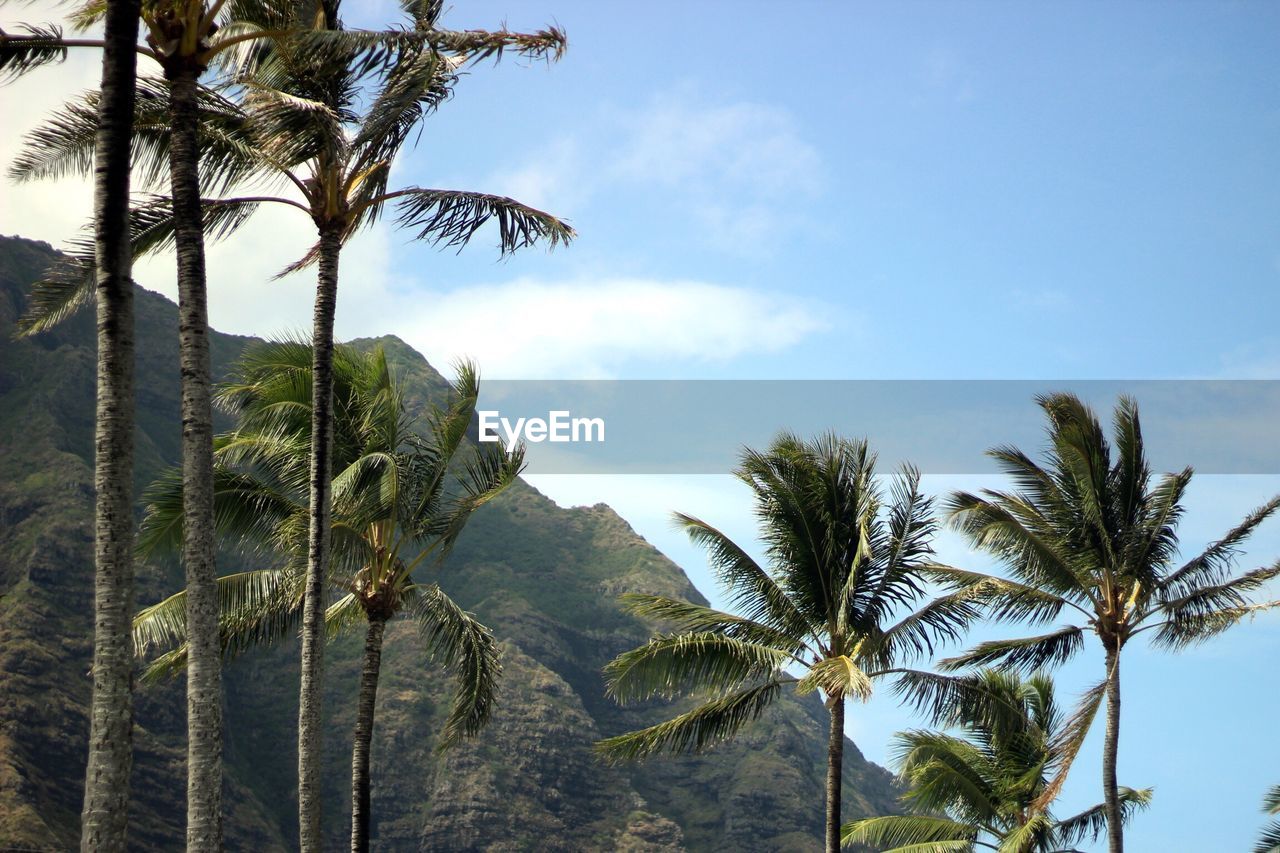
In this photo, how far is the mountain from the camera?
8944cm

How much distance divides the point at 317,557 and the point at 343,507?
5.92 ft

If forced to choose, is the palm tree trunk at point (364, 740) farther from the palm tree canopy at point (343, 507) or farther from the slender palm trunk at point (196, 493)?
the slender palm trunk at point (196, 493)

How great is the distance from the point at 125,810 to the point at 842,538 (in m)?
13.4

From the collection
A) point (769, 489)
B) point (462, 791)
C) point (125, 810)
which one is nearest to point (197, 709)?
point (125, 810)

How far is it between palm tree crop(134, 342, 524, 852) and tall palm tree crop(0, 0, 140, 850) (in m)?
7.37

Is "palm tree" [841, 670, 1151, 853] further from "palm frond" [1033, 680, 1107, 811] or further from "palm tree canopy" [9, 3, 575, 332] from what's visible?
"palm tree canopy" [9, 3, 575, 332]

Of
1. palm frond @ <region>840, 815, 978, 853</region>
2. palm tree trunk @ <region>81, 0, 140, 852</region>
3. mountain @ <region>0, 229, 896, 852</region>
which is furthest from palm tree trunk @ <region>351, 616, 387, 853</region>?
mountain @ <region>0, 229, 896, 852</region>

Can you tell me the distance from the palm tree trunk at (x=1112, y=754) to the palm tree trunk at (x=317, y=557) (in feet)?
44.0

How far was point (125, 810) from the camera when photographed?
10828mm

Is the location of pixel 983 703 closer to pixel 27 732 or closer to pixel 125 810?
pixel 125 810

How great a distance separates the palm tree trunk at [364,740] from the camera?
19062mm

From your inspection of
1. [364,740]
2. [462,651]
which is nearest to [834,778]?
[462,651]

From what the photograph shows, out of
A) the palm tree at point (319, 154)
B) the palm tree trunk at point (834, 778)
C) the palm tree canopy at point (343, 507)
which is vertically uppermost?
the palm tree at point (319, 154)

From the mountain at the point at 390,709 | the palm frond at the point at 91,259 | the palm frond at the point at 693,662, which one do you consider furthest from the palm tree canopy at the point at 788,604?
the mountain at the point at 390,709
